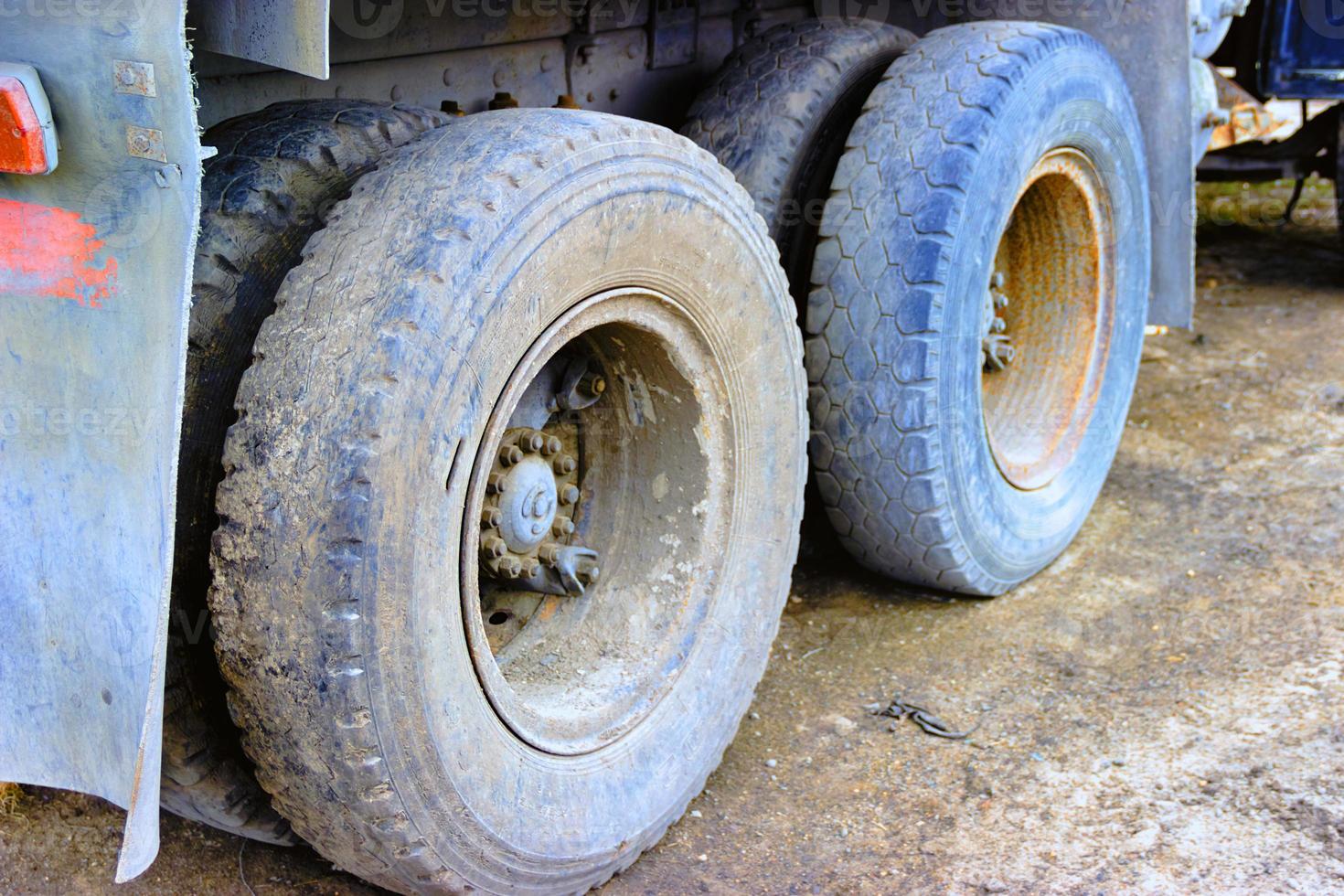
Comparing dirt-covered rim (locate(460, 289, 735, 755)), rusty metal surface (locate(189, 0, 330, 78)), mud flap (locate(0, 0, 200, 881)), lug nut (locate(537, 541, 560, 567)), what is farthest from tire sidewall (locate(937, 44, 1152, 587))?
mud flap (locate(0, 0, 200, 881))

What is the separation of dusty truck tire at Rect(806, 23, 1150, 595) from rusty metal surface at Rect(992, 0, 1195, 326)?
277 millimetres

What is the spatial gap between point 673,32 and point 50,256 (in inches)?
74.3

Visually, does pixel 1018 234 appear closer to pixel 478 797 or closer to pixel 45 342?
pixel 478 797

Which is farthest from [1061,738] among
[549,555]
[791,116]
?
[791,116]

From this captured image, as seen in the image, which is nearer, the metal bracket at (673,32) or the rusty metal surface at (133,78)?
the rusty metal surface at (133,78)

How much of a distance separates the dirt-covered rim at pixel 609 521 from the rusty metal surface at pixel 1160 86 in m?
2.01

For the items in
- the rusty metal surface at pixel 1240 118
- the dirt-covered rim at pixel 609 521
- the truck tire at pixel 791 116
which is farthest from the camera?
the rusty metal surface at pixel 1240 118

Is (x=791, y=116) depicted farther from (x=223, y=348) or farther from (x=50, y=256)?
(x=50, y=256)

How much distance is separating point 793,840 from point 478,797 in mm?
796

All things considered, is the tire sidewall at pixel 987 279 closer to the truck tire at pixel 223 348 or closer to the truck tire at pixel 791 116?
the truck tire at pixel 791 116

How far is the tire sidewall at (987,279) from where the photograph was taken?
287cm

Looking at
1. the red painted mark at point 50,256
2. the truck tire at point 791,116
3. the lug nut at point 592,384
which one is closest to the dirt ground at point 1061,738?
the lug nut at point 592,384

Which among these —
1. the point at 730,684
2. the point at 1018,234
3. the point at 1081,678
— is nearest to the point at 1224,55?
the point at 1018,234

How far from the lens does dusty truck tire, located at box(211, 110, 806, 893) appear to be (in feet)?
5.47
